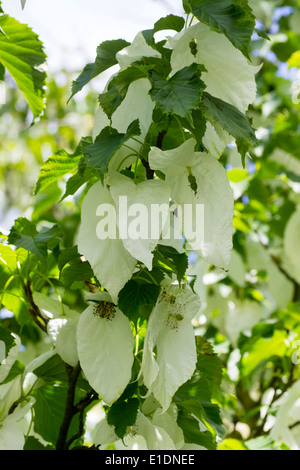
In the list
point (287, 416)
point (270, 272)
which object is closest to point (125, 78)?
point (287, 416)

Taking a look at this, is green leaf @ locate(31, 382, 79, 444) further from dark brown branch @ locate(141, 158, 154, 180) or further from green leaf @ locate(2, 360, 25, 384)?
dark brown branch @ locate(141, 158, 154, 180)

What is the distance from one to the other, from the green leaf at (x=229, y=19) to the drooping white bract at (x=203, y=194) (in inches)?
4.1

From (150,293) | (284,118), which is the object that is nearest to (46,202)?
(150,293)

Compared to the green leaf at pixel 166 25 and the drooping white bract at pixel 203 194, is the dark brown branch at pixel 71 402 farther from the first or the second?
the green leaf at pixel 166 25

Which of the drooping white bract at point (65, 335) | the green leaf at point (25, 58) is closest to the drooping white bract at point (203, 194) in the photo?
the drooping white bract at point (65, 335)

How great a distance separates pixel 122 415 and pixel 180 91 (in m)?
0.34

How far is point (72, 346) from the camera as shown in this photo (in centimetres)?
72

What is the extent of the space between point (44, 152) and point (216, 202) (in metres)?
2.58

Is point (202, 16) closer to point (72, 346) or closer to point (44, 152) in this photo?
point (72, 346)

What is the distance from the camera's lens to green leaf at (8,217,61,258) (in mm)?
713

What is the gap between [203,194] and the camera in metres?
0.63

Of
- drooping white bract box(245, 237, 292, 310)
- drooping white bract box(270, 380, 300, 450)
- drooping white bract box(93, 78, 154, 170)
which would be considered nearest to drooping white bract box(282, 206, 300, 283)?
drooping white bract box(245, 237, 292, 310)

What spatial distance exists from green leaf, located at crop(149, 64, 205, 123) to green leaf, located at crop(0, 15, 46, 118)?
308 millimetres

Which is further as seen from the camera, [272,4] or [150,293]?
[272,4]
